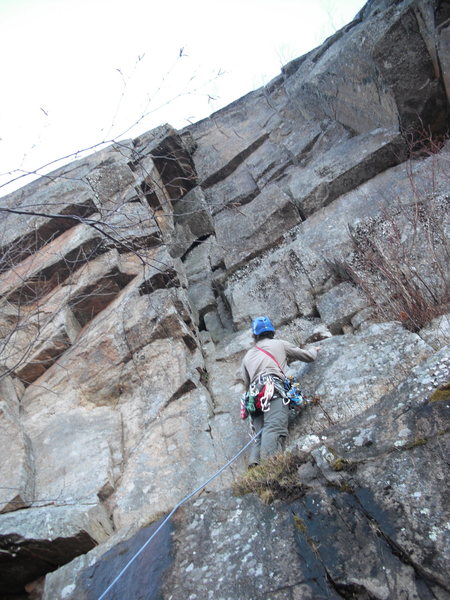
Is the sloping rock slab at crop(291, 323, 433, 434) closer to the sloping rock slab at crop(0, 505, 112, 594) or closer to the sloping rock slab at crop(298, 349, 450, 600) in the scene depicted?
the sloping rock slab at crop(298, 349, 450, 600)

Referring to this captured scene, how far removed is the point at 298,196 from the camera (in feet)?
28.1

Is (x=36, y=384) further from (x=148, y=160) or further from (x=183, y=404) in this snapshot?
(x=148, y=160)

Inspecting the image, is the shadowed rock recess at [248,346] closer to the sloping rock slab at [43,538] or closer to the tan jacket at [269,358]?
the sloping rock slab at [43,538]

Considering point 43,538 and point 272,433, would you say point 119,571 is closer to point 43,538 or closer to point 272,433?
point 43,538

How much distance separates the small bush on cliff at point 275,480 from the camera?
10.4ft

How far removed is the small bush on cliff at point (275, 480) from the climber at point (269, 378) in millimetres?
714

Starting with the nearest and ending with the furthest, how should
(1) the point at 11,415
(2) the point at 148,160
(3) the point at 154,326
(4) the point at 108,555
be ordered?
(4) the point at 108,555 < (1) the point at 11,415 < (3) the point at 154,326 < (2) the point at 148,160

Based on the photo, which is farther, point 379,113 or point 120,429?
point 379,113

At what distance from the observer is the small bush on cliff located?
10.4ft

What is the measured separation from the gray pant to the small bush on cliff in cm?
70

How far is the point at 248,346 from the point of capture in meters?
6.87

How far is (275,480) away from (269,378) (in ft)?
5.40

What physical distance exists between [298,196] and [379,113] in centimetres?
213

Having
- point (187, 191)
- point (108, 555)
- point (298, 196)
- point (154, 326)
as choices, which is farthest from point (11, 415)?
point (187, 191)
